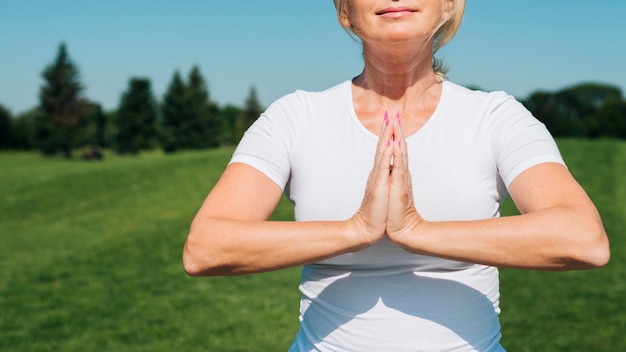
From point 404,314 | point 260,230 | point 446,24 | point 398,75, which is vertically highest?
point 446,24

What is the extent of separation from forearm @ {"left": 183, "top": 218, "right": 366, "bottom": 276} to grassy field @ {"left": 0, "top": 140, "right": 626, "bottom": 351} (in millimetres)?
5674

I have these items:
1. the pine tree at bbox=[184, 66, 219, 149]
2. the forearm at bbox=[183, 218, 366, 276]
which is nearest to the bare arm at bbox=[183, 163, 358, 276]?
the forearm at bbox=[183, 218, 366, 276]

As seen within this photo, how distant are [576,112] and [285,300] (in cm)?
10945

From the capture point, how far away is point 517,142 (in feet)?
6.29

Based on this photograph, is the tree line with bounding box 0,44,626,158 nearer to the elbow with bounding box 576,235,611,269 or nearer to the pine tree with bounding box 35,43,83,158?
the pine tree with bounding box 35,43,83,158

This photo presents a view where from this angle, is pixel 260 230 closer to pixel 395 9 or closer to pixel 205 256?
pixel 205 256

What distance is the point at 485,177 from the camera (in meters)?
1.98

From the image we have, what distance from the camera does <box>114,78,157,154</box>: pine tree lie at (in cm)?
7638

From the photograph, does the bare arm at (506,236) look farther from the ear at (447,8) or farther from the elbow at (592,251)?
the ear at (447,8)

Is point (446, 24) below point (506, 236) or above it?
above

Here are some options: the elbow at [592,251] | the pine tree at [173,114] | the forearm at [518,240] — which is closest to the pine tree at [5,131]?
the pine tree at [173,114]

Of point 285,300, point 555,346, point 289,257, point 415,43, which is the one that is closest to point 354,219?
point 289,257

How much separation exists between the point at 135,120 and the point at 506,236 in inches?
3056

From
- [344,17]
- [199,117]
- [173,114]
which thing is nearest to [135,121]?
[173,114]
